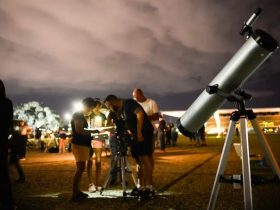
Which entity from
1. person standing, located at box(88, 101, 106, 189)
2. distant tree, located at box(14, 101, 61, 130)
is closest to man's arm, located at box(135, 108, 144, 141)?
person standing, located at box(88, 101, 106, 189)

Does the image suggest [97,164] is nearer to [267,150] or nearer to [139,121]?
[139,121]

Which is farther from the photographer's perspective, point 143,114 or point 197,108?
point 143,114

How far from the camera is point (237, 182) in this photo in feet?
12.3

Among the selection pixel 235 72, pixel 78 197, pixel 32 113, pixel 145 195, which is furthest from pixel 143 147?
pixel 32 113

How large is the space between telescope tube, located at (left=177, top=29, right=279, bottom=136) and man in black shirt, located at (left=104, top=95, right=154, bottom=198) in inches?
79.4

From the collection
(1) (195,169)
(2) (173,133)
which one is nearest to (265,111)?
(2) (173,133)

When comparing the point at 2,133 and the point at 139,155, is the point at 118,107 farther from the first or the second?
the point at 2,133

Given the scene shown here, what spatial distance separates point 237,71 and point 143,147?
121 inches

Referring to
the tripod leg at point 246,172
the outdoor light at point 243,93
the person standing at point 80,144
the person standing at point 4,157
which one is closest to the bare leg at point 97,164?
the person standing at point 80,144

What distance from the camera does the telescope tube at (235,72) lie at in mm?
3207

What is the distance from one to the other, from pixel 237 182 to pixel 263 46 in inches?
61.2

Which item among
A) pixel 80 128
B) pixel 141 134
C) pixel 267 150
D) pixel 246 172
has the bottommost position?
pixel 246 172

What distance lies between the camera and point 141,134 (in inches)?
235

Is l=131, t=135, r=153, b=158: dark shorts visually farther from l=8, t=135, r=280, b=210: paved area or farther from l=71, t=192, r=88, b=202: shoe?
l=71, t=192, r=88, b=202: shoe
